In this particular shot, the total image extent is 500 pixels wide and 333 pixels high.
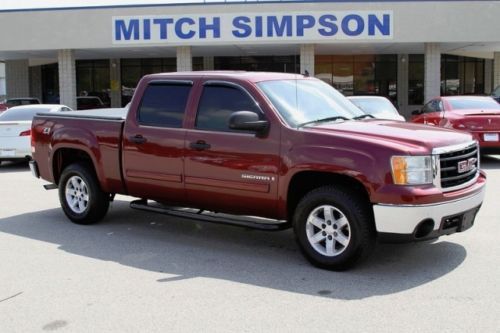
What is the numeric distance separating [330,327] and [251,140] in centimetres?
233

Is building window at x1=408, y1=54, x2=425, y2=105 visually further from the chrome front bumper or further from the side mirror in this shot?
the chrome front bumper

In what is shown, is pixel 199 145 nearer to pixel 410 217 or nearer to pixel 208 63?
pixel 410 217

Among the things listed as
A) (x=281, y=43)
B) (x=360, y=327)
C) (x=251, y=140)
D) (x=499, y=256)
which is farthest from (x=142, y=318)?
(x=281, y=43)

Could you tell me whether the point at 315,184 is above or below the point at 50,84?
below

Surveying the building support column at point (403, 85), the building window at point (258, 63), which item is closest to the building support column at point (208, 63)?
the building window at point (258, 63)

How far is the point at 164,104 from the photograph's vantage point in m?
7.05

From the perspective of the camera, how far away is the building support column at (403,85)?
107 feet

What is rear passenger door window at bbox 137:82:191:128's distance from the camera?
6887 millimetres

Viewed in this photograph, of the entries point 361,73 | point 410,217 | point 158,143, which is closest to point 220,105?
point 158,143

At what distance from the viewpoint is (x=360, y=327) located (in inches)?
171

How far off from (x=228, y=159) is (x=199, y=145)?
42 cm

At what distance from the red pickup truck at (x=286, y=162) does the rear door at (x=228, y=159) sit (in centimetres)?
1

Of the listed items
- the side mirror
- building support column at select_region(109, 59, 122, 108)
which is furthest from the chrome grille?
building support column at select_region(109, 59, 122, 108)

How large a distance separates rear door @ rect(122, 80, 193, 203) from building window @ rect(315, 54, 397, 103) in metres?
26.5
